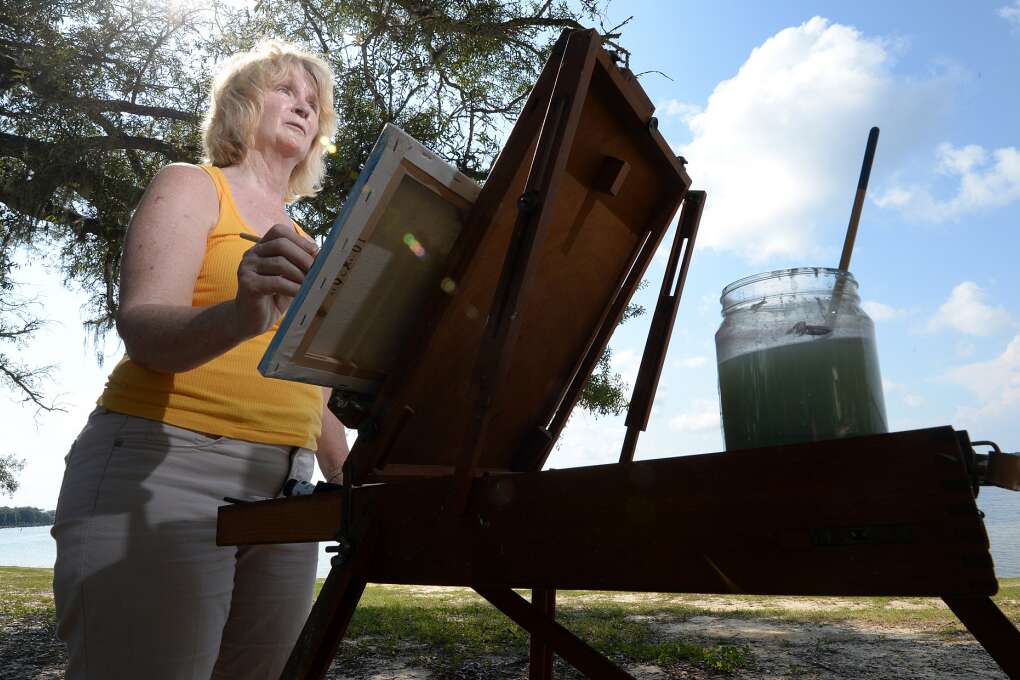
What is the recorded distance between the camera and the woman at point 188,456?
4.06 ft

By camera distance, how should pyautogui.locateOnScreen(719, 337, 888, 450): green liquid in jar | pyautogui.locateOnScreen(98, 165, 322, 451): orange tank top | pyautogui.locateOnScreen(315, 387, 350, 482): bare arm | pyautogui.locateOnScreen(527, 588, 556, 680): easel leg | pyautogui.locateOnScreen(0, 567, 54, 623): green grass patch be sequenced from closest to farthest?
pyautogui.locateOnScreen(719, 337, 888, 450): green liquid in jar → pyautogui.locateOnScreen(98, 165, 322, 451): orange tank top → pyautogui.locateOnScreen(527, 588, 556, 680): easel leg → pyautogui.locateOnScreen(315, 387, 350, 482): bare arm → pyautogui.locateOnScreen(0, 567, 54, 623): green grass patch

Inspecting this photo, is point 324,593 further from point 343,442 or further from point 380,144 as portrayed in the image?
point 343,442

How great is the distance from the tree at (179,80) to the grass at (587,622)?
10.5ft

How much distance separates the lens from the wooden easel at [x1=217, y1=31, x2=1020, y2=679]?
752mm

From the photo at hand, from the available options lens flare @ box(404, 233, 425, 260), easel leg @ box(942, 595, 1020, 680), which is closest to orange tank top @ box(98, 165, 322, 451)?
lens flare @ box(404, 233, 425, 260)

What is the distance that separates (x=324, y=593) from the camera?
3.61ft

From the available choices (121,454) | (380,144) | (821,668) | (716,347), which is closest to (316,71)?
(380,144)

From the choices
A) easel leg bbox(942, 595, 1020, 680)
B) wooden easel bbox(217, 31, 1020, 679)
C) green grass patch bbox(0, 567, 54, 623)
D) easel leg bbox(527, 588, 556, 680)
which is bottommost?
green grass patch bbox(0, 567, 54, 623)

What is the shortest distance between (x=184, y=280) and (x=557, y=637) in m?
0.93

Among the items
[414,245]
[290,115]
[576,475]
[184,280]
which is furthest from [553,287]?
[290,115]

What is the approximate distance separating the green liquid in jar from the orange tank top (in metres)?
0.91

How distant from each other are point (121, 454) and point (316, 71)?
1.06 meters

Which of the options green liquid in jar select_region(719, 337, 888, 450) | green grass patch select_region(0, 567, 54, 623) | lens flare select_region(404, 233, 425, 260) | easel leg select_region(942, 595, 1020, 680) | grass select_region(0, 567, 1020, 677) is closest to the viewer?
easel leg select_region(942, 595, 1020, 680)

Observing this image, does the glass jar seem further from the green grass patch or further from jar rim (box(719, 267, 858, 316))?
the green grass patch
